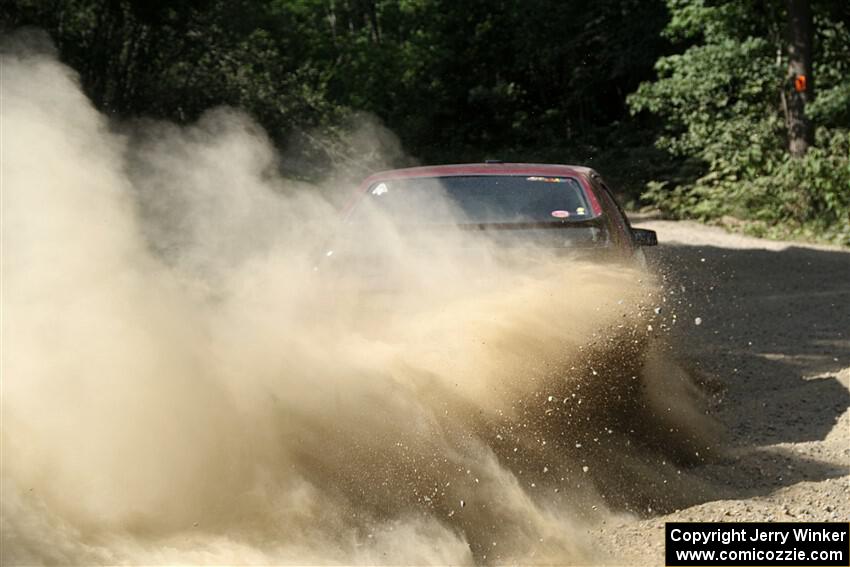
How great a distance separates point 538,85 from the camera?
127 ft

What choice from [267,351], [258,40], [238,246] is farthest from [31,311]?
[258,40]

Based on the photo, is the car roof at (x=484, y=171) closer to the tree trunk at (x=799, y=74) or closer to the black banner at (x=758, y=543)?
the black banner at (x=758, y=543)

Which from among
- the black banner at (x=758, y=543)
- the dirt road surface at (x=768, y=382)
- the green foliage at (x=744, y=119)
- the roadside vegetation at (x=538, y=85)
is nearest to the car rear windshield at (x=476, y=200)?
the dirt road surface at (x=768, y=382)

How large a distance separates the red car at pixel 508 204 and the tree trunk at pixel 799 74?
1485cm

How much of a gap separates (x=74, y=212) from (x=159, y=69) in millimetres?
22962

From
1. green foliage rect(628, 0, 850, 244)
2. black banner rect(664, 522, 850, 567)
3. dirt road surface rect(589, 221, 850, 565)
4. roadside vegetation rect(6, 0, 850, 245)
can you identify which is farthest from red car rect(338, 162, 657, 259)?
green foliage rect(628, 0, 850, 244)

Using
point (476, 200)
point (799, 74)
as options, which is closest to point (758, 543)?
point (476, 200)

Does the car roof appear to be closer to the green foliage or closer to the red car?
the red car

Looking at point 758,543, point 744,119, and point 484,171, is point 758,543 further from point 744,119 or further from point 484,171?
point 744,119

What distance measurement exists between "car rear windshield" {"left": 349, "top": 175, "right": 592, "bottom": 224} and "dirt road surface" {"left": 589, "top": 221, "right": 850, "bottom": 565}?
1.31 meters

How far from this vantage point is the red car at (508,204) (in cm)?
714

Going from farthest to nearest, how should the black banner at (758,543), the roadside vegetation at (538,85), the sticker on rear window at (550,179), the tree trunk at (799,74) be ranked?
the roadside vegetation at (538,85) < the tree trunk at (799,74) < the sticker on rear window at (550,179) < the black banner at (758,543)

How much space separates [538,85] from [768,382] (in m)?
30.4

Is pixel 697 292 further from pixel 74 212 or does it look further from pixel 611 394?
pixel 74 212
